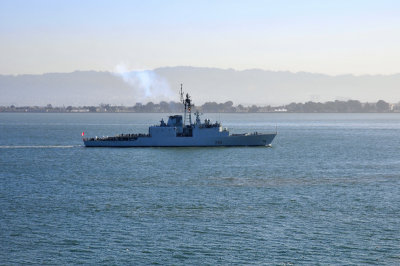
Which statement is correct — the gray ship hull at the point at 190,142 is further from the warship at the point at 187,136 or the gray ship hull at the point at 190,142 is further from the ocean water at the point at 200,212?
the ocean water at the point at 200,212

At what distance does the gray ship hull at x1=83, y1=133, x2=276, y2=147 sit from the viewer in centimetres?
9575

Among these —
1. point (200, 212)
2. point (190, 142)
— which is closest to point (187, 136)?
point (190, 142)

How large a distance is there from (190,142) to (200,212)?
52.1 meters

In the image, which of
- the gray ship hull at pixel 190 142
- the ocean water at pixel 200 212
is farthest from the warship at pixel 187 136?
the ocean water at pixel 200 212

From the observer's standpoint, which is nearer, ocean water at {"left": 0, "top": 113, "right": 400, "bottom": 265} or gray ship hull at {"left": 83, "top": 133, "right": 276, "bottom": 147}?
ocean water at {"left": 0, "top": 113, "right": 400, "bottom": 265}

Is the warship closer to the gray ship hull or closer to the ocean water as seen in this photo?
the gray ship hull

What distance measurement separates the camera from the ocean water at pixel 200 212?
33.2 m

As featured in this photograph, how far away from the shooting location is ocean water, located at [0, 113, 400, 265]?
3319cm

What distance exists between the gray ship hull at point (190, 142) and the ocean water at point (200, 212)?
56.2 feet

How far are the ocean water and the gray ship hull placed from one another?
1712cm

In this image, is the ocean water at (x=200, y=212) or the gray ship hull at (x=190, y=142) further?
the gray ship hull at (x=190, y=142)

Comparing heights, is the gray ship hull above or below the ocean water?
above

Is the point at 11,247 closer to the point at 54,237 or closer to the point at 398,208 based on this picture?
the point at 54,237

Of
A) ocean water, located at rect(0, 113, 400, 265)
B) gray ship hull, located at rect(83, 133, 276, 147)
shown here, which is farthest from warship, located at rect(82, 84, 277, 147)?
ocean water, located at rect(0, 113, 400, 265)
